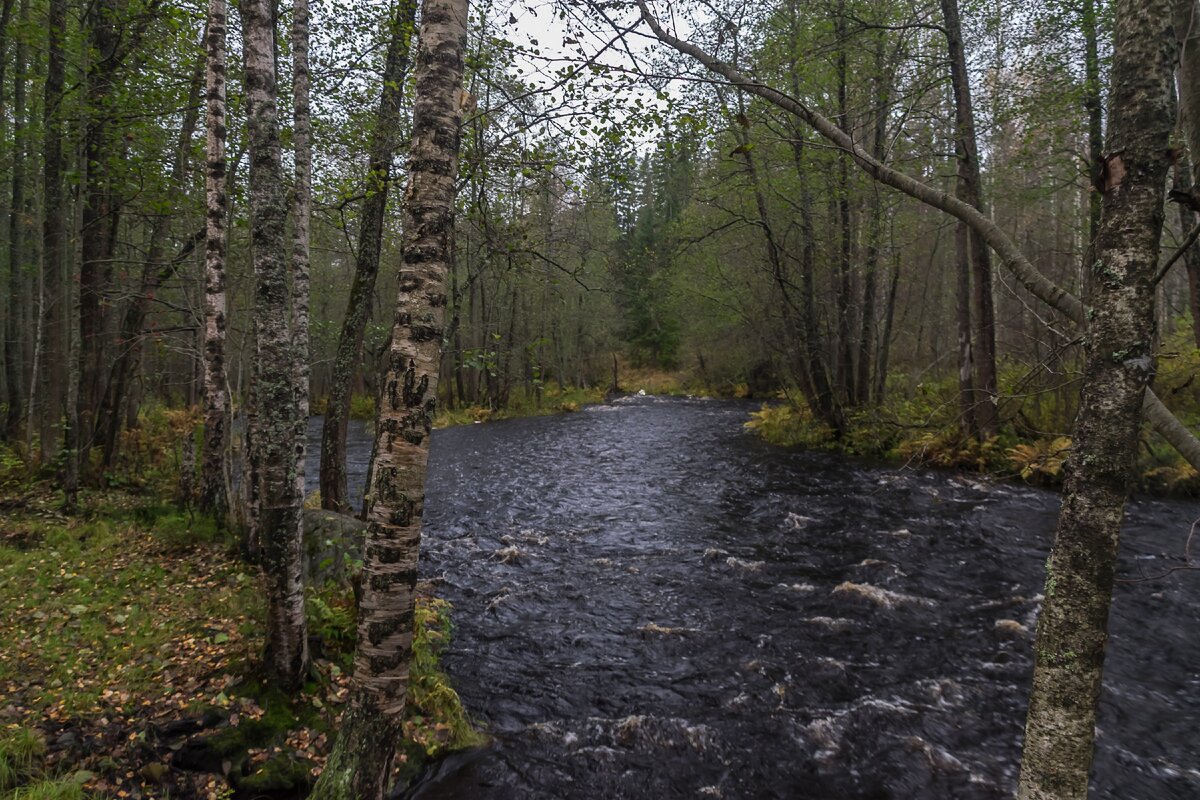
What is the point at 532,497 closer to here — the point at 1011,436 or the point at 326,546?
the point at 326,546

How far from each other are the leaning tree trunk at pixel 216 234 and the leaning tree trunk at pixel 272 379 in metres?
2.18

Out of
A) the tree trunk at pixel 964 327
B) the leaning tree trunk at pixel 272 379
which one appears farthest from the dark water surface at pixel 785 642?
the tree trunk at pixel 964 327

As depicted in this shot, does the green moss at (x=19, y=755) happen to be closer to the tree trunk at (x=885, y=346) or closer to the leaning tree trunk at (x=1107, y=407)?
the leaning tree trunk at (x=1107, y=407)

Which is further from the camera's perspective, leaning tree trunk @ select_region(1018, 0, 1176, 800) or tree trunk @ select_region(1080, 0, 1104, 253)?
tree trunk @ select_region(1080, 0, 1104, 253)

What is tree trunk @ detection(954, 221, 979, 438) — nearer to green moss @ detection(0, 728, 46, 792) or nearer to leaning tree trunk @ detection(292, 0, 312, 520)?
leaning tree trunk @ detection(292, 0, 312, 520)

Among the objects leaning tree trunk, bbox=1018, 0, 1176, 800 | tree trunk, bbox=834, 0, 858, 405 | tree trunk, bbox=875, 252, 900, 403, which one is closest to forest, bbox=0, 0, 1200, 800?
leaning tree trunk, bbox=1018, 0, 1176, 800

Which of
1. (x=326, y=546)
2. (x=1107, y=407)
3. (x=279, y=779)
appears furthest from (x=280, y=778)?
(x=1107, y=407)

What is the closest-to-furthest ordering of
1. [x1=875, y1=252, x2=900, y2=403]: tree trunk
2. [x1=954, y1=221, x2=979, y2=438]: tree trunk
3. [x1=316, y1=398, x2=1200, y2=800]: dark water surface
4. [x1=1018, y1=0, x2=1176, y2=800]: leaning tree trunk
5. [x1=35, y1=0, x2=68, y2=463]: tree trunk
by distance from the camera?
[x1=1018, y1=0, x2=1176, y2=800]: leaning tree trunk
[x1=316, y1=398, x2=1200, y2=800]: dark water surface
[x1=35, y1=0, x2=68, y2=463]: tree trunk
[x1=954, y1=221, x2=979, y2=438]: tree trunk
[x1=875, y1=252, x2=900, y2=403]: tree trunk

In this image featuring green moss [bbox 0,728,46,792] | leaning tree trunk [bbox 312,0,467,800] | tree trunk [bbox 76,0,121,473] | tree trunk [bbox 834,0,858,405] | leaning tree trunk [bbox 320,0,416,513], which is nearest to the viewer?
leaning tree trunk [bbox 312,0,467,800]

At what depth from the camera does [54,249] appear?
10000 mm

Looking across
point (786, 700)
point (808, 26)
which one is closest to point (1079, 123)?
point (808, 26)

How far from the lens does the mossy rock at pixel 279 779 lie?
411cm

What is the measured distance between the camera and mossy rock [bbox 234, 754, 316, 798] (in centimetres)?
411

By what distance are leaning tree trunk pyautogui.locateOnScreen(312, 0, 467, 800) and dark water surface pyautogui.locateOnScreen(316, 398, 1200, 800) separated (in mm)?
1854
